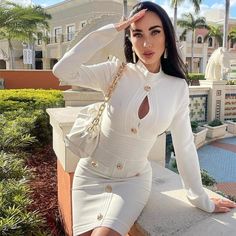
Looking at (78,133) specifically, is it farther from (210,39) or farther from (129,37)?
(210,39)

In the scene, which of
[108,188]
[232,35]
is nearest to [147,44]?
[108,188]

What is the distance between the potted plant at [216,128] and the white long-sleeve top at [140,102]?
339 inches

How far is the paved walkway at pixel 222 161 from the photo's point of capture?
6.53m

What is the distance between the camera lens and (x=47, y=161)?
436 centimetres

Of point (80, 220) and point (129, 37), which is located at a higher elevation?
point (129, 37)

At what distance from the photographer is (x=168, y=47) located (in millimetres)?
1797

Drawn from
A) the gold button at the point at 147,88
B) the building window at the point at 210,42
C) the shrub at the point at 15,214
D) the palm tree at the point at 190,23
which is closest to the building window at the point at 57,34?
the palm tree at the point at 190,23

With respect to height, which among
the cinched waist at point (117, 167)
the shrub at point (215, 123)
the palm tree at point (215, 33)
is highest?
the palm tree at point (215, 33)

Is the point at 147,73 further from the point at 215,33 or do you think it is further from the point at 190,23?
the point at 215,33

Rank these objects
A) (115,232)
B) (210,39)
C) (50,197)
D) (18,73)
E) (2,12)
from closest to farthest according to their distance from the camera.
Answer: (115,232), (50,197), (18,73), (2,12), (210,39)

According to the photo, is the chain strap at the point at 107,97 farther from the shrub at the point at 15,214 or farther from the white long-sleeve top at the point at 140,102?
the shrub at the point at 15,214

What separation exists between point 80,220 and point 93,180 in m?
0.21

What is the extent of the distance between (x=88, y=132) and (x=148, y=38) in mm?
576

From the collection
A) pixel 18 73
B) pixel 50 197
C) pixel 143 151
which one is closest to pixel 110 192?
pixel 143 151
